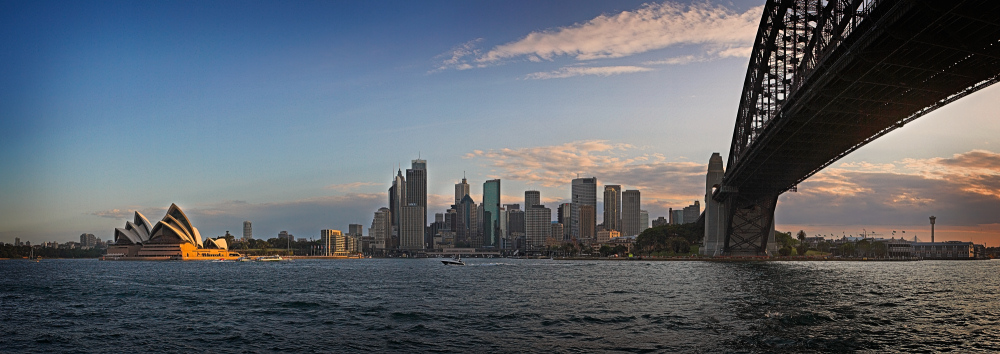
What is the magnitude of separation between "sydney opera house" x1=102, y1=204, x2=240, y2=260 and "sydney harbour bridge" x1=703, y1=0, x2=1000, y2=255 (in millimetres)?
151590

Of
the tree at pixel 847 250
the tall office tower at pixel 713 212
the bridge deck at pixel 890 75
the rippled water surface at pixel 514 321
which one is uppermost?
the bridge deck at pixel 890 75

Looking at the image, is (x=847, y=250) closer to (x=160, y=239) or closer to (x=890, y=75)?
(x=890, y=75)

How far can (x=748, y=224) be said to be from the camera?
358 ft

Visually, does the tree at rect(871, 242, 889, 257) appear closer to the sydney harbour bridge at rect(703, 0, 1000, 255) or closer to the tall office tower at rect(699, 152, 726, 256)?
the tall office tower at rect(699, 152, 726, 256)

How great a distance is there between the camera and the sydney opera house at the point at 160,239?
179750mm

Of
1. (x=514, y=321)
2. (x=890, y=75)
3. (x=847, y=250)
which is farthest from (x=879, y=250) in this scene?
(x=514, y=321)

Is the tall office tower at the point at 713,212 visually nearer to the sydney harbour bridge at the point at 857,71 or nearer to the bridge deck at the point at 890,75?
the sydney harbour bridge at the point at 857,71

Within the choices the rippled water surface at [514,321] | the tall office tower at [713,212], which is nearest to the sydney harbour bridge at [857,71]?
the rippled water surface at [514,321]

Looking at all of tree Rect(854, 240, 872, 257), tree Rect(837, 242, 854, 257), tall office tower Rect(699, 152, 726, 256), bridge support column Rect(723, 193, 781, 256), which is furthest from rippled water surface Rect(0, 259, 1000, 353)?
tree Rect(837, 242, 854, 257)

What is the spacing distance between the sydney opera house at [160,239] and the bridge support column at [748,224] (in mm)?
136774

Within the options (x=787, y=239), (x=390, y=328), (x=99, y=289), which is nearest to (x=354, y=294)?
(x=390, y=328)

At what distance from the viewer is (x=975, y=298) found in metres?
39.9

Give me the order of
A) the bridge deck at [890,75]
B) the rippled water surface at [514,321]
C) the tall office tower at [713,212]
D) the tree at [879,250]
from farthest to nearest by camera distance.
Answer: the tree at [879,250]
the tall office tower at [713,212]
the bridge deck at [890,75]
the rippled water surface at [514,321]

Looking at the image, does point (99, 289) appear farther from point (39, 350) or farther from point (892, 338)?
point (892, 338)
